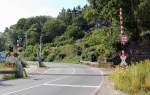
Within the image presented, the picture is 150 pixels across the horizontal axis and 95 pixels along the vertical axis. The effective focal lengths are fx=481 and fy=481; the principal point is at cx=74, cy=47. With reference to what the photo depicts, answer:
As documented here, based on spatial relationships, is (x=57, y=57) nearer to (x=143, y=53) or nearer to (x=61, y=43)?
(x=61, y=43)

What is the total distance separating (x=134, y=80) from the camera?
21766 millimetres

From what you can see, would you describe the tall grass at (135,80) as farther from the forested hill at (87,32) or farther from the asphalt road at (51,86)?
the forested hill at (87,32)

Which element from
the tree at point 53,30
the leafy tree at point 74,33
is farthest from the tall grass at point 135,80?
the tree at point 53,30

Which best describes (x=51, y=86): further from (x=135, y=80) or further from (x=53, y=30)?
(x=53, y=30)

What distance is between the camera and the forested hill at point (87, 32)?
5862cm

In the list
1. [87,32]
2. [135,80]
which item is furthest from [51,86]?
[87,32]

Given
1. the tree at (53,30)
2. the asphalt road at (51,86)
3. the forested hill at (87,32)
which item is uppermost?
the tree at (53,30)

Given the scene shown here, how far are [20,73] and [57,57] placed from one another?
306 feet

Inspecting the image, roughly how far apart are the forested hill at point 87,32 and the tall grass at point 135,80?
30570 millimetres

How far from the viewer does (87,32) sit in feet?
513

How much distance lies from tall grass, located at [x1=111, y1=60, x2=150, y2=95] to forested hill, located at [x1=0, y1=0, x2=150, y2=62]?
3057 centimetres

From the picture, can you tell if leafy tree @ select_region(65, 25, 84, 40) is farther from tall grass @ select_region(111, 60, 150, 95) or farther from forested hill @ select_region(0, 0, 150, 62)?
tall grass @ select_region(111, 60, 150, 95)

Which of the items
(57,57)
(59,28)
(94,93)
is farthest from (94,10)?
→ (59,28)

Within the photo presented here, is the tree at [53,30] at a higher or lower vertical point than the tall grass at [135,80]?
higher
